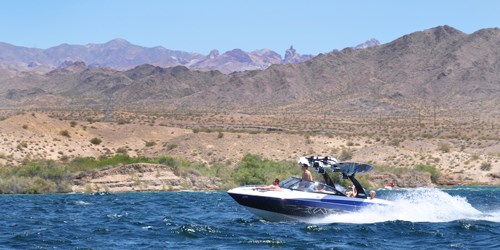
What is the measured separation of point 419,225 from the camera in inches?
1216

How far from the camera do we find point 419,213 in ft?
110

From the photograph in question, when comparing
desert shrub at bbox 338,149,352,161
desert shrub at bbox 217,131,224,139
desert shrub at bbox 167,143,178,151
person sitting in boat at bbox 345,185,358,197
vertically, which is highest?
desert shrub at bbox 217,131,224,139

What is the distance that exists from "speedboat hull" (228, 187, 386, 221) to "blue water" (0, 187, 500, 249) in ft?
1.22

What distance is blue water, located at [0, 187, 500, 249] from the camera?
25266 millimetres

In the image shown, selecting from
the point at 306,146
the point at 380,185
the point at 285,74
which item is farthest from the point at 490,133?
the point at 285,74

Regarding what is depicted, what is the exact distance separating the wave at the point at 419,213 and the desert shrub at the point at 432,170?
4311cm

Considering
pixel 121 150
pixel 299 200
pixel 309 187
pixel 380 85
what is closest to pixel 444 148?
pixel 121 150

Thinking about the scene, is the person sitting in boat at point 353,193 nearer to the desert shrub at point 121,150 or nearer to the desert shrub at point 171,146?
the desert shrub at point 121,150

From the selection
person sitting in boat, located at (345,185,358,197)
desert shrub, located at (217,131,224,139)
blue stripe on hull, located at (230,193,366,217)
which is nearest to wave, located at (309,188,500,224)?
blue stripe on hull, located at (230,193,366,217)

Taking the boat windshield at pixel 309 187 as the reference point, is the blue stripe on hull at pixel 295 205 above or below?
below

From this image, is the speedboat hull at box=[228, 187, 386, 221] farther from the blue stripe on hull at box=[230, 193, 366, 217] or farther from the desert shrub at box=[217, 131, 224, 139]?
the desert shrub at box=[217, 131, 224, 139]

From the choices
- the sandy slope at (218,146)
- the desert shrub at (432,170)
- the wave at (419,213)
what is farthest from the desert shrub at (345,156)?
the wave at (419,213)

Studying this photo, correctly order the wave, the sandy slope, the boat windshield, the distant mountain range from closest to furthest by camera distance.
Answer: the boat windshield → the wave → the sandy slope → the distant mountain range

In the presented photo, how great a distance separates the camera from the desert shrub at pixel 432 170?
7962 cm
